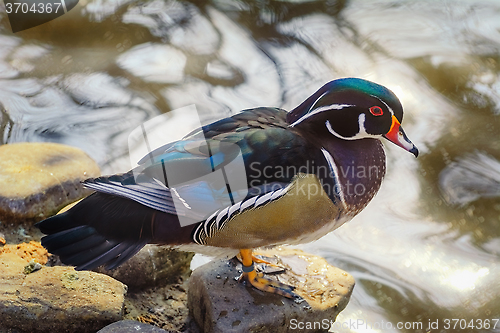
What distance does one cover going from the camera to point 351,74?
4.79 meters

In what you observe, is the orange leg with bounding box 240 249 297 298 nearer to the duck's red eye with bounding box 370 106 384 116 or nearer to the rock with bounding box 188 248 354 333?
the rock with bounding box 188 248 354 333

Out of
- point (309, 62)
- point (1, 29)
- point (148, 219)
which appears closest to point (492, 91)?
point (309, 62)

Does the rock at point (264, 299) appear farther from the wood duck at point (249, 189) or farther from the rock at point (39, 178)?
the rock at point (39, 178)

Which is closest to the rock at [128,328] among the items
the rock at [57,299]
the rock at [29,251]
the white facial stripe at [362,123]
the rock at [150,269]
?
the rock at [57,299]

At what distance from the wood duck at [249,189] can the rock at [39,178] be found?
77 cm

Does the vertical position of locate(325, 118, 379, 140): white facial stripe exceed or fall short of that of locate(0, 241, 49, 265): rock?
it exceeds it

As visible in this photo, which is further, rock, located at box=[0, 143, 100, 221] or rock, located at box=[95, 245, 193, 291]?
rock, located at box=[0, 143, 100, 221]

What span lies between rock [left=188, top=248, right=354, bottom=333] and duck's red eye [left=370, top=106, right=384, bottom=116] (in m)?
0.93

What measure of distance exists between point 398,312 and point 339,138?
Result: 1222mm

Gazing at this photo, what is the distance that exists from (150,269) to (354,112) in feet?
4.41

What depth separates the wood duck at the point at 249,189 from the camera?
2.23 meters

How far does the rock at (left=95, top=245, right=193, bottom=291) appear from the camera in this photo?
9.18ft

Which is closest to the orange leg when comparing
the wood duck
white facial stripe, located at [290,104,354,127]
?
the wood duck

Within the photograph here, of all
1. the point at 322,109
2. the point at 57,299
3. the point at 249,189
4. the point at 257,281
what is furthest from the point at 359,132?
the point at 57,299
